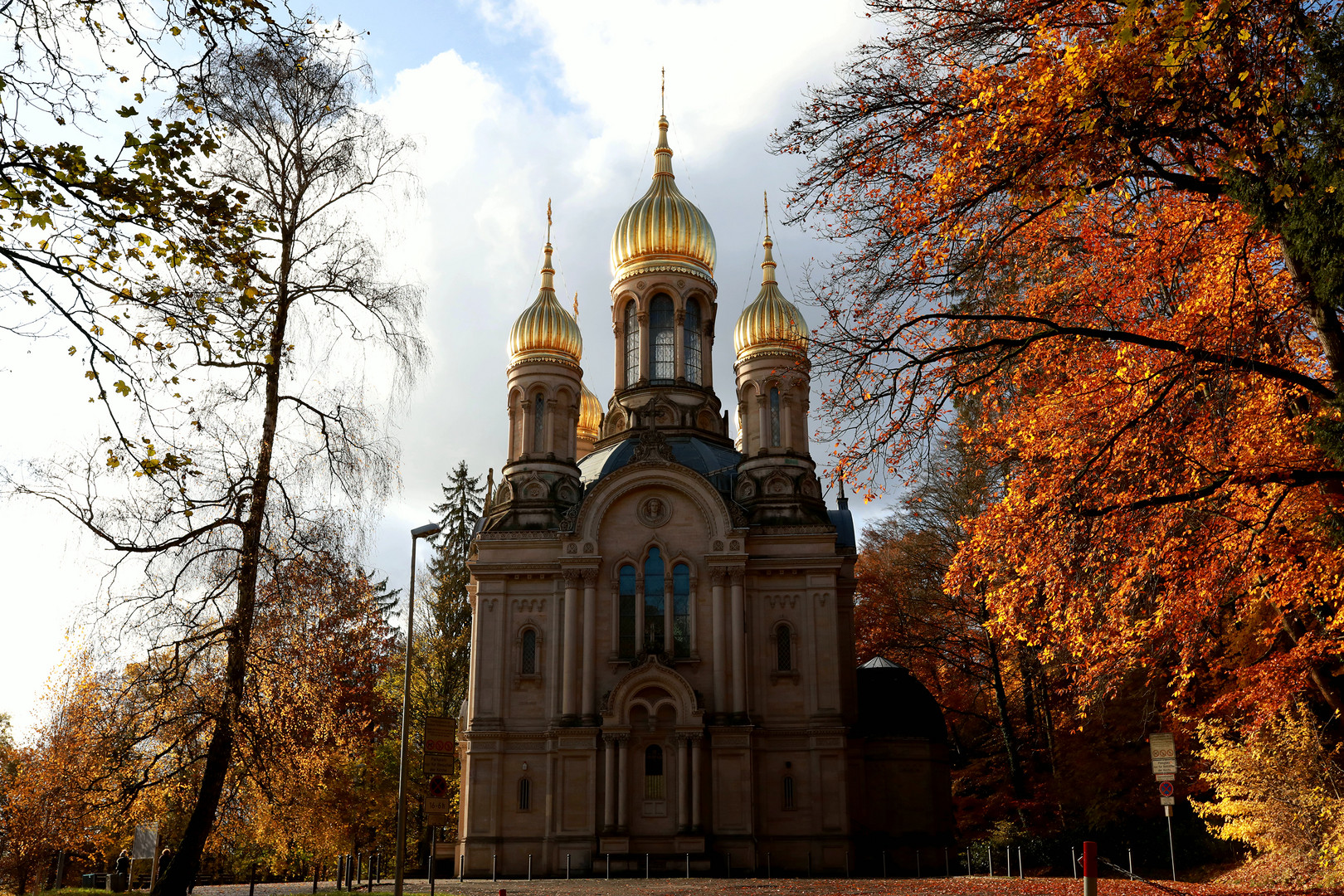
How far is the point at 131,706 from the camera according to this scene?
631 inches

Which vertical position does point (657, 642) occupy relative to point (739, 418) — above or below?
below

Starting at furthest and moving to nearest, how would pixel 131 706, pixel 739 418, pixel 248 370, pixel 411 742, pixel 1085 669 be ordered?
pixel 411 742 → pixel 739 418 → pixel 1085 669 → pixel 131 706 → pixel 248 370

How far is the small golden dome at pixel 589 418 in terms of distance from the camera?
55.5 m

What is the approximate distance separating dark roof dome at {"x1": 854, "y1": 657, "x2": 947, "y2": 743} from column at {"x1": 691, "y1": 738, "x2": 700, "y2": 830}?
6.06m

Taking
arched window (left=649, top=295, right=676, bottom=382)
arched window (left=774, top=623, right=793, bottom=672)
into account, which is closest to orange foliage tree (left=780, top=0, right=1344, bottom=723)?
arched window (left=774, top=623, right=793, bottom=672)

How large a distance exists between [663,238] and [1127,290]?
32.1 meters

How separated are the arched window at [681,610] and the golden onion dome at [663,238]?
15.0 m

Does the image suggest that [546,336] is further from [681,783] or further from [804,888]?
[804,888]

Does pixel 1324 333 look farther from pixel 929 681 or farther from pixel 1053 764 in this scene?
pixel 929 681

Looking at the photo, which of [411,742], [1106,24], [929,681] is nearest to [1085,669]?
[1106,24]

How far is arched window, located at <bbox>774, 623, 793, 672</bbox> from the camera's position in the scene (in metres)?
37.4

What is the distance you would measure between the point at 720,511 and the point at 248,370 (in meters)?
24.1

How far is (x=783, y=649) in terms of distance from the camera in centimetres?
3769

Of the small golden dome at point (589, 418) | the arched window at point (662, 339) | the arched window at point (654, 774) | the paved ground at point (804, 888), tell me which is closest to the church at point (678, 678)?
the arched window at point (654, 774)
